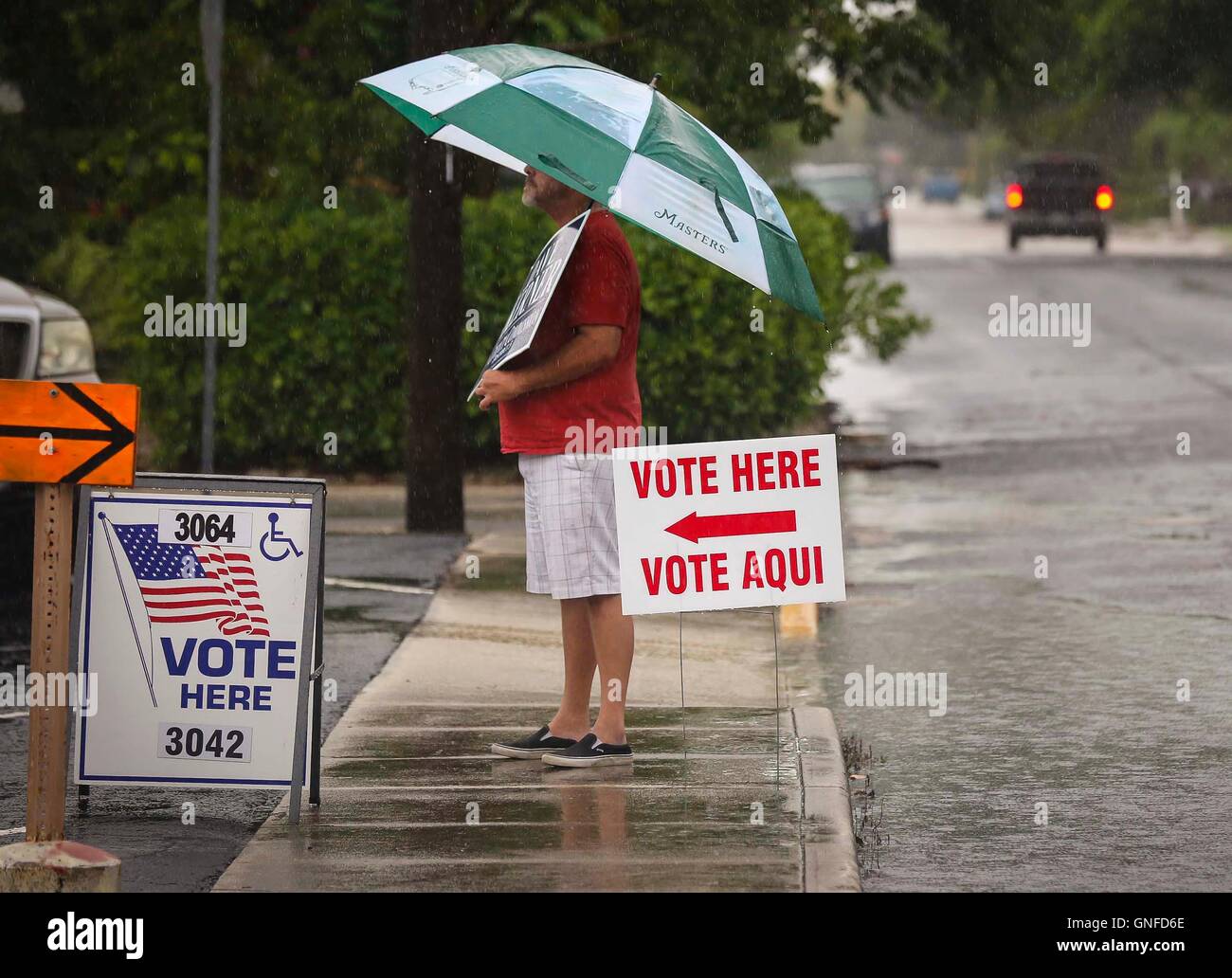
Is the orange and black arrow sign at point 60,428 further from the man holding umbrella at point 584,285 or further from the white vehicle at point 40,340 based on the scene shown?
the white vehicle at point 40,340

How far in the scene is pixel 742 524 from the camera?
6.95 metres

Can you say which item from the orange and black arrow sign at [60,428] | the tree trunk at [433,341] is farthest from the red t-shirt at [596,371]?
the tree trunk at [433,341]

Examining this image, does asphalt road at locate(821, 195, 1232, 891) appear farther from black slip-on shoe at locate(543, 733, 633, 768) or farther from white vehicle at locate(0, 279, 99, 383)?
white vehicle at locate(0, 279, 99, 383)

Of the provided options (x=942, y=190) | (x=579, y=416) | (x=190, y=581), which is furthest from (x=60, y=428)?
(x=942, y=190)

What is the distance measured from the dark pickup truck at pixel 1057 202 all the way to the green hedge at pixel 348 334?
34.6 metres

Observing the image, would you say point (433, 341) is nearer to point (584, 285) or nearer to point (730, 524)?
point (584, 285)

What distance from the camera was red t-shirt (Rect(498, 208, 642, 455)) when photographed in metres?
7.01

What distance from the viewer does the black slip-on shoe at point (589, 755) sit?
23.4ft

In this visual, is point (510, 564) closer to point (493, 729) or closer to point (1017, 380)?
point (493, 729)

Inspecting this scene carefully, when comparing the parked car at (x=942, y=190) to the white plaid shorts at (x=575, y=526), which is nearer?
the white plaid shorts at (x=575, y=526)

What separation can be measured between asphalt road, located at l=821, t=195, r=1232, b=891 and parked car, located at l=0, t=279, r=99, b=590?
3695 millimetres
